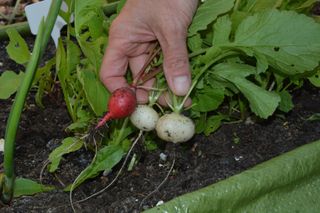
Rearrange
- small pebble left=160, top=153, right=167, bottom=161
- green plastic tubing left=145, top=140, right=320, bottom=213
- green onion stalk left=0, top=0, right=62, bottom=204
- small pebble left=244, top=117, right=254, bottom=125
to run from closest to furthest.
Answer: green onion stalk left=0, top=0, right=62, bottom=204, green plastic tubing left=145, top=140, right=320, bottom=213, small pebble left=160, top=153, right=167, bottom=161, small pebble left=244, top=117, right=254, bottom=125

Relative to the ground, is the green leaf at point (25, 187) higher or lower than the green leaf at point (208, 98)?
lower

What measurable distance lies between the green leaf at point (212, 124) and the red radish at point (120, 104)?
252 millimetres

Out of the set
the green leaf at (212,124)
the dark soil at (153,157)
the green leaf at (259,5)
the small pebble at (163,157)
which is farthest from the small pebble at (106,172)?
the green leaf at (259,5)

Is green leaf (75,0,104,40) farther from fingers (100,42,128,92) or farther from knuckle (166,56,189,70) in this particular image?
knuckle (166,56,189,70)

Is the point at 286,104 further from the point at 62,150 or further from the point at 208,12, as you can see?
the point at 62,150

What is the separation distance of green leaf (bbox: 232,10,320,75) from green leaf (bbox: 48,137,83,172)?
1.13 feet

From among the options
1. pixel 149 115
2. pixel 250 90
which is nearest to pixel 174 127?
pixel 149 115

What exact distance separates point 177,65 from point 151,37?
11 cm

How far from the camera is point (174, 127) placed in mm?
1214

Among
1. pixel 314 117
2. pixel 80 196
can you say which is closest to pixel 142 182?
pixel 80 196

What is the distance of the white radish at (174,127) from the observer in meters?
1.22

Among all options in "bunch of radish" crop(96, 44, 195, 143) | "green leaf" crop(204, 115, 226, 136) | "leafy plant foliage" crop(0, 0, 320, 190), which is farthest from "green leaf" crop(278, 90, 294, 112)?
"bunch of radish" crop(96, 44, 195, 143)

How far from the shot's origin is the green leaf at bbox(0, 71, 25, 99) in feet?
4.56

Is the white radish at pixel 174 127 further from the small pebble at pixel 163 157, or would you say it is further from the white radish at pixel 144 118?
the small pebble at pixel 163 157
